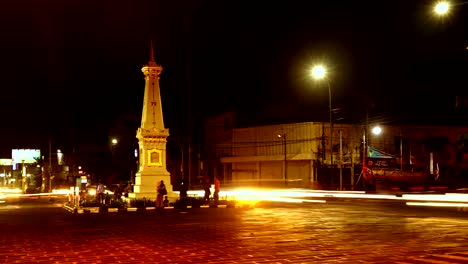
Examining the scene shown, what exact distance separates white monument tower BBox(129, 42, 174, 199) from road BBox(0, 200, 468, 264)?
1325 centimetres

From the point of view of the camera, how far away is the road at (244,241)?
11281 mm

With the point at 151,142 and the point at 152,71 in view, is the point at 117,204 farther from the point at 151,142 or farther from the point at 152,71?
the point at 152,71

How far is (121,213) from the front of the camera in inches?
1046

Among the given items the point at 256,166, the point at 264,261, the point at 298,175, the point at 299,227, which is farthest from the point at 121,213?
the point at 256,166

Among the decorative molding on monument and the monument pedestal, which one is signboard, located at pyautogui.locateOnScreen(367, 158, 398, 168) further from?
the decorative molding on monument

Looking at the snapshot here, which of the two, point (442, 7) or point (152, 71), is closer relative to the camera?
point (442, 7)

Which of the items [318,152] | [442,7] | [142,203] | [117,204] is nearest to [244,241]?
[442,7]

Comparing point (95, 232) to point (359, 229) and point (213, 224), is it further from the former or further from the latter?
point (359, 229)

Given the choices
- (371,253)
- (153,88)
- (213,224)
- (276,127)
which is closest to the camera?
(371,253)

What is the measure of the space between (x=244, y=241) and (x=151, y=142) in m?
21.2

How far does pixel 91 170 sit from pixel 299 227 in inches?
2534

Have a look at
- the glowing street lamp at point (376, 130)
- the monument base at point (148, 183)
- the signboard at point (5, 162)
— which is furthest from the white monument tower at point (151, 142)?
the signboard at point (5, 162)

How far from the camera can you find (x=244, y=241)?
1400 centimetres

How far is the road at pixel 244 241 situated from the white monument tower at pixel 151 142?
1325 centimetres
